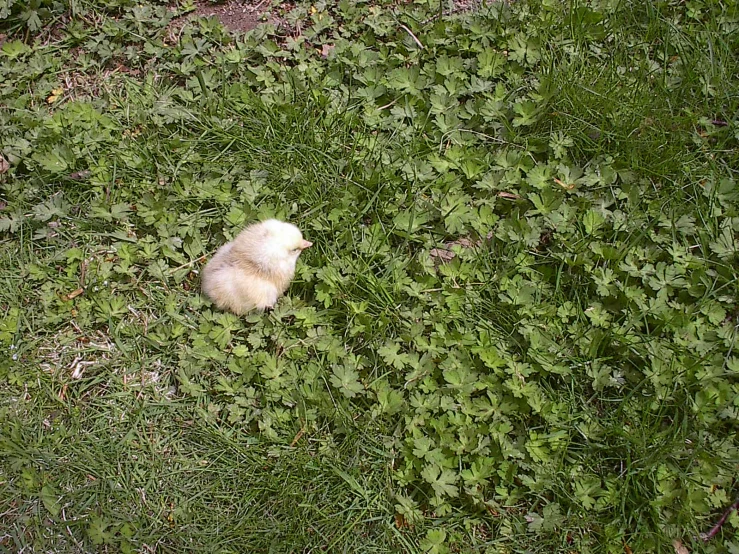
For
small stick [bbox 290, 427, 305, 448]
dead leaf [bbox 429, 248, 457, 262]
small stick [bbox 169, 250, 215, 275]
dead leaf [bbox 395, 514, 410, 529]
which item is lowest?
dead leaf [bbox 395, 514, 410, 529]

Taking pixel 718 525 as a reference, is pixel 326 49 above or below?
above

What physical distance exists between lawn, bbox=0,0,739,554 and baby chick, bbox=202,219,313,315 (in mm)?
139

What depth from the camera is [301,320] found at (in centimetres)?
320

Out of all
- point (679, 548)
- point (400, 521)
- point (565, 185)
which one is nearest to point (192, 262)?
point (400, 521)

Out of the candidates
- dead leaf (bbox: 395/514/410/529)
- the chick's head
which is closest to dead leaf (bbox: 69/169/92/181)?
the chick's head

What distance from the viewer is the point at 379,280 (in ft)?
10.6

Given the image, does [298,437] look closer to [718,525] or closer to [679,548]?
[679,548]

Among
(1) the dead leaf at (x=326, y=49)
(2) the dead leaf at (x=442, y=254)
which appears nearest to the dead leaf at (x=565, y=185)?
(2) the dead leaf at (x=442, y=254)

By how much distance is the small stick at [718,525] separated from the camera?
2824mm

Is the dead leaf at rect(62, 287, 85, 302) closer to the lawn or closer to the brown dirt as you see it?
the lawn

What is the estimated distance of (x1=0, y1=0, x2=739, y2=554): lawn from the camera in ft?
9.48

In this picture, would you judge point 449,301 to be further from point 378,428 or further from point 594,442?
point 594,442

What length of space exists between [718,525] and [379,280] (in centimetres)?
197

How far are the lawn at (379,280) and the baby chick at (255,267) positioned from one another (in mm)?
139
